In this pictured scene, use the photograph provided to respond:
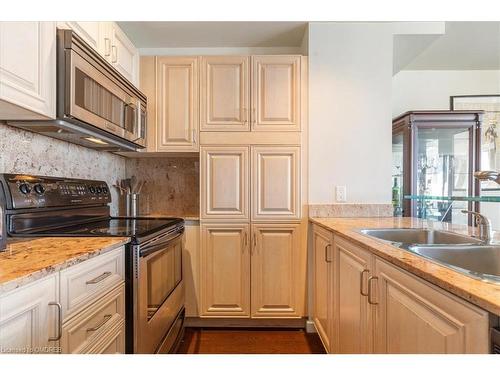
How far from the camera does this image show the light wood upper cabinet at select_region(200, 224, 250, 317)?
2350 mm

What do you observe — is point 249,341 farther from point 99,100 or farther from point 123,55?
point 123,55

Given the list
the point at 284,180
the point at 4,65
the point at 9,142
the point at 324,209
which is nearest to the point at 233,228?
the point at 284,180

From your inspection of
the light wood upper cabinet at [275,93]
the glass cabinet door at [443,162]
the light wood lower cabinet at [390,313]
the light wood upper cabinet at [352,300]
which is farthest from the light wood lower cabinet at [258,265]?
the glass cabinet door at [443,162]

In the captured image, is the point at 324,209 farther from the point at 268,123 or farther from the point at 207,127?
the point at 207,127

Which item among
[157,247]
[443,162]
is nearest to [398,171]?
[443,162]

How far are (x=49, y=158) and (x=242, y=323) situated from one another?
1.73m

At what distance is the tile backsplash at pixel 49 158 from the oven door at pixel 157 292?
2.48 feet

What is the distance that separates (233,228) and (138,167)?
1102 millimetres

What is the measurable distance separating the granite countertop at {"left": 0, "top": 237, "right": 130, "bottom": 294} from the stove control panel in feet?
0.73

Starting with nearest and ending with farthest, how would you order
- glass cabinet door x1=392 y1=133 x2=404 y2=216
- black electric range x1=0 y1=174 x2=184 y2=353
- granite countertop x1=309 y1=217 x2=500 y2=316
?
granite countertop x1=309 y1=217 x2=500 y2=316 → black electric range x1=0 y1=174 x2=184 y2=353 → glass cabinet door x1=392 y1=133 x2=404 y2=216

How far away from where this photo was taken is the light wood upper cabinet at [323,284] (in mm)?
1818

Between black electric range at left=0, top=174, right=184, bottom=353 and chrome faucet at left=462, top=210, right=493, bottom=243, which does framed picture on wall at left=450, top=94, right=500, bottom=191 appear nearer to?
chrome faucet at left=462, top=210, right=493, bottom=243

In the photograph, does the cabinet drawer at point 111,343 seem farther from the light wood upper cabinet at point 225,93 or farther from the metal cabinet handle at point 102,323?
the light wood upper cabinet at point 225,93

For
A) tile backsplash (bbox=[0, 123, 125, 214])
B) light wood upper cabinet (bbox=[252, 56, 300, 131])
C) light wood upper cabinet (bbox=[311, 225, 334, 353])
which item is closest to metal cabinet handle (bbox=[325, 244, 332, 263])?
light wood upper cabinet (bbox=[311, 225, 334, 353])
